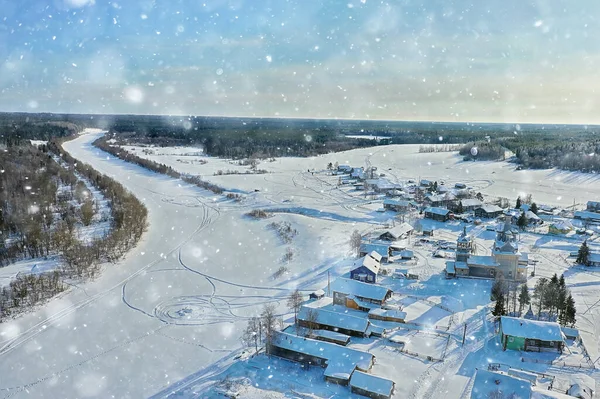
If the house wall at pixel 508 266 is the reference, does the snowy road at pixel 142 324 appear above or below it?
below

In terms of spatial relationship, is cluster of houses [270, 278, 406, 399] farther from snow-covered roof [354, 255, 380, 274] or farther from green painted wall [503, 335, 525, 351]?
green painted wall [503, 335, 525, 351]

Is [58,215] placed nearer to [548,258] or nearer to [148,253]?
[148,253]

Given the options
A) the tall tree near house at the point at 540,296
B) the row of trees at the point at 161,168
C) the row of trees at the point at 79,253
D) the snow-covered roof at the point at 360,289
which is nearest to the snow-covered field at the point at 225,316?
the row of trees at the point at 79,253

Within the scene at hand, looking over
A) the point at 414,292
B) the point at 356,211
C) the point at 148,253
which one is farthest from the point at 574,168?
the point at 148,253

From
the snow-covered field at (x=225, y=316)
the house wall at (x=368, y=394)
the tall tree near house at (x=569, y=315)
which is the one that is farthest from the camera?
the tall tree near house at (x=569, y=315)

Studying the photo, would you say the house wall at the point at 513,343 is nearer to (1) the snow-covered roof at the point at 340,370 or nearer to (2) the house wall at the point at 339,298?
(1) the snow-covered roof at the point at 340,370
